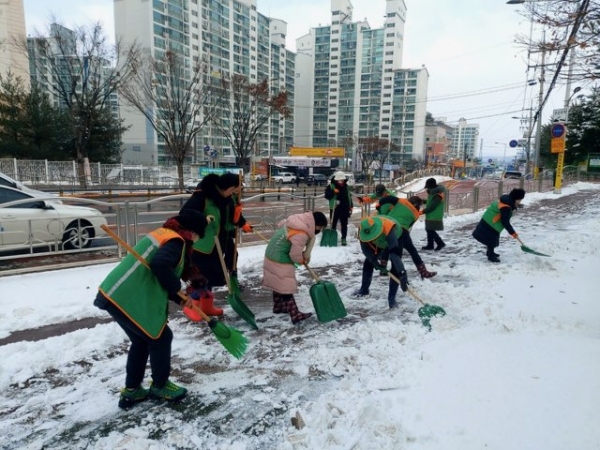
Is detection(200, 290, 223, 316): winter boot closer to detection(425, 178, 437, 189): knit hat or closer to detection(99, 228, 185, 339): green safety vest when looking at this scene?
detection(99, 228, 185, 339): green safety vest

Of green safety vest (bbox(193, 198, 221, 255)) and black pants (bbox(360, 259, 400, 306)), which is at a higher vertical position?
green safety vest (bbox(193, 198, 221, 255))

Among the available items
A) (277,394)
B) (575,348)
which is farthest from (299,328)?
(575,348)

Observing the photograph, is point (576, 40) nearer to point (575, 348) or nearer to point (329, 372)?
point (575, 348)

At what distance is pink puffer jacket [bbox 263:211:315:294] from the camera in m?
3.87

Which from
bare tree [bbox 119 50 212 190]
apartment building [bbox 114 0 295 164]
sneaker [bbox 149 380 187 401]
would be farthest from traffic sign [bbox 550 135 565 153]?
apartment building [bbox 114 0 295 164]

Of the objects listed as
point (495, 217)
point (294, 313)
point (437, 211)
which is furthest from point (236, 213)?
point (437, 211)

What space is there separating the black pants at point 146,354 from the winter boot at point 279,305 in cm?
184

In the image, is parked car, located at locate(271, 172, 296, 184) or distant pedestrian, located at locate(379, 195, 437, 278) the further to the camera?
parked car, located at locate(271, 172, 296, 184)

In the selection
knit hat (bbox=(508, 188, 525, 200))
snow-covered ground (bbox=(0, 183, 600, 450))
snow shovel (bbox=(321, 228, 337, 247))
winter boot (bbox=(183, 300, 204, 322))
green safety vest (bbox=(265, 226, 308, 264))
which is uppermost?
knit hat (bbox=(508, 188, 525, 200))

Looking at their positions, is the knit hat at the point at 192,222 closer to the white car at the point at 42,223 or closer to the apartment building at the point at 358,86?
the white car at the point at 42,223

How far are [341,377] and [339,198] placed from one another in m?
5.29

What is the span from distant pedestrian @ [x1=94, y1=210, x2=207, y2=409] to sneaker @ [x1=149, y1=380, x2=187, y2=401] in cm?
27

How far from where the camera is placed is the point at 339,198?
814cm

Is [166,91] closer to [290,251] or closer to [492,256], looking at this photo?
[492,256]
